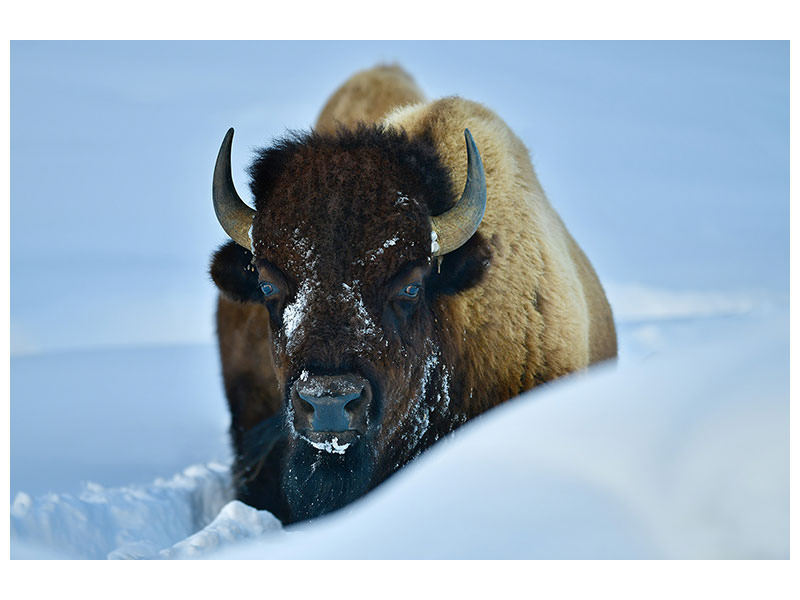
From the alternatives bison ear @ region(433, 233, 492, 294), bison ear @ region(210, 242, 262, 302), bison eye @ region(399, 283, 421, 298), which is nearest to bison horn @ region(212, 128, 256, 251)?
bison ear @ region(210, 242, 262, 302)

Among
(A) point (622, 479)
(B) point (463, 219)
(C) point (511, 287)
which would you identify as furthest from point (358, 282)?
(A) point (622, 479)

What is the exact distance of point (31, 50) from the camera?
12.5 ft

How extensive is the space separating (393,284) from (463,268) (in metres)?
0.40

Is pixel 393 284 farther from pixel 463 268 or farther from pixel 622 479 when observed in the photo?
pixel 622 479

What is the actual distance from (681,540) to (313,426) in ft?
4.20

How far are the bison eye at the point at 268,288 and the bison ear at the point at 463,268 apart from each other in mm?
681

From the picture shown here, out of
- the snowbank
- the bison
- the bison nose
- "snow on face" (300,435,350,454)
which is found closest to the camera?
the snowbank

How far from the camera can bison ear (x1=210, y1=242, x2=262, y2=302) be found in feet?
11.3

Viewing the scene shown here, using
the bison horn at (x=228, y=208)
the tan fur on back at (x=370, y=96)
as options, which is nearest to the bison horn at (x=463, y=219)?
the bison horn at (x=228, y=208)

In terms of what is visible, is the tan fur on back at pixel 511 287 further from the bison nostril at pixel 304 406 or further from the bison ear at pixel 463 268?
the bison nostril at pixel 304 406

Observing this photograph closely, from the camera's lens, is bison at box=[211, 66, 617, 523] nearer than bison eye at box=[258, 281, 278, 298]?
Yes

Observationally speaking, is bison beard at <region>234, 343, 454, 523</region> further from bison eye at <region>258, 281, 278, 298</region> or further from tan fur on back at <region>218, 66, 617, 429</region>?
bison eye at <region>258, 281, 278, 298</region>

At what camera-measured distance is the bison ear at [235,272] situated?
11.3ft

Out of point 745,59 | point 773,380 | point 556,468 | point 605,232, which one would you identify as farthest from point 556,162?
point 556,468
